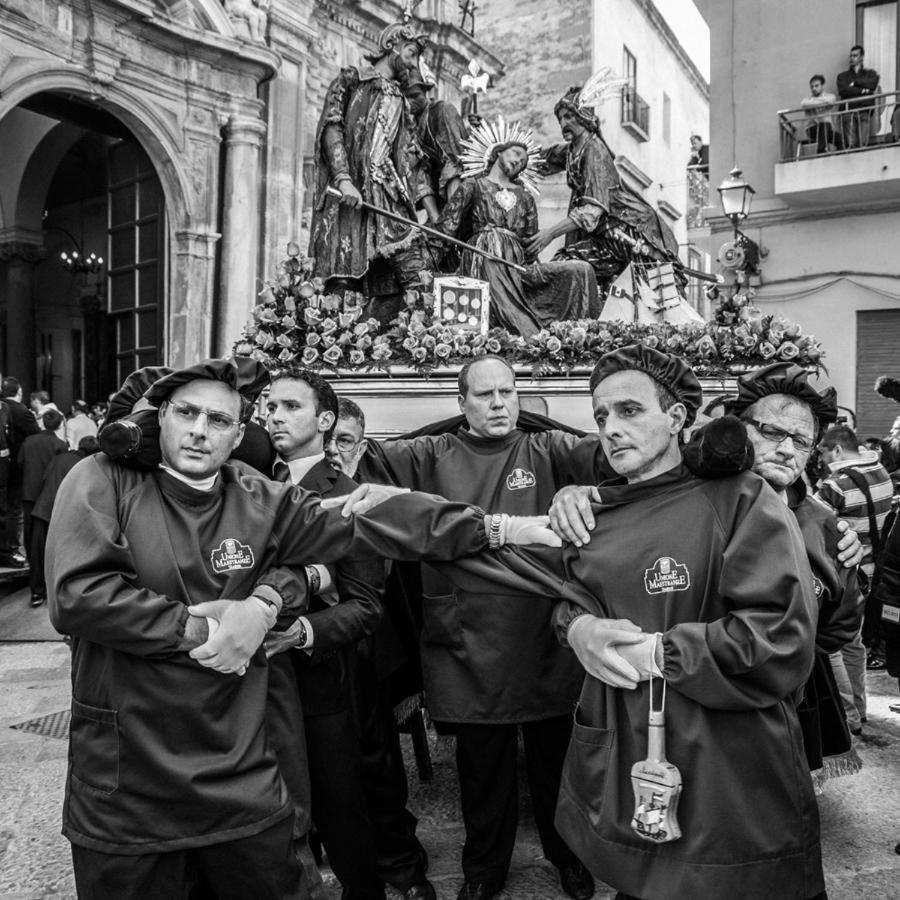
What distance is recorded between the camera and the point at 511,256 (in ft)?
21.7

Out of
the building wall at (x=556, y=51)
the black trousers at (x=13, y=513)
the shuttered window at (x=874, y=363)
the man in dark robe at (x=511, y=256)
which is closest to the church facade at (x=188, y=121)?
the black trousers at (x=13, y=513)

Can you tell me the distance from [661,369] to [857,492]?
3.27 m

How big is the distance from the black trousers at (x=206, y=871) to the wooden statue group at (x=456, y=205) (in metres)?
4.57

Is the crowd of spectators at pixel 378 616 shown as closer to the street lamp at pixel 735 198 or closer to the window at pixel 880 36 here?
the street lamp at pixel 735 198

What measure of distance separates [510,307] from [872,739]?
141 inches

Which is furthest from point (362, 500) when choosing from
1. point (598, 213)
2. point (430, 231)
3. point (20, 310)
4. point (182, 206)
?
point (20, 310)

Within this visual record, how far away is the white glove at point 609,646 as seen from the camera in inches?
81.6

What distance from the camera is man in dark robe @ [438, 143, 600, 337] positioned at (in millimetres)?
6457

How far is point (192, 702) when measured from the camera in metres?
2.11

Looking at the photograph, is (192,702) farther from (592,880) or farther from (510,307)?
(510,307)

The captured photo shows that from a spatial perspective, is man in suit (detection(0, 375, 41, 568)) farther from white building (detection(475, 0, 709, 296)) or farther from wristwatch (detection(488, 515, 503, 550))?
white building (detection(475, 0, 709, 296))

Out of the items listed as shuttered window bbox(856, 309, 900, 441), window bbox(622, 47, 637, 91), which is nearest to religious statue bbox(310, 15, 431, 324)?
shuttered window bbox(856, 309, 900, 441)

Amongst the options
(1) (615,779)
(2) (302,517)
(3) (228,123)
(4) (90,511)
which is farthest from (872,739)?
(3) (228,123)

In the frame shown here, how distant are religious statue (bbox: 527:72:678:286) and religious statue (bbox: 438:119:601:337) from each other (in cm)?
44
